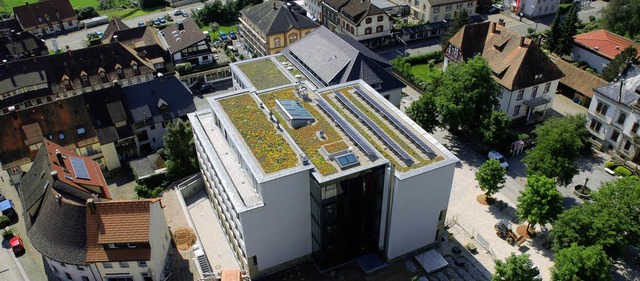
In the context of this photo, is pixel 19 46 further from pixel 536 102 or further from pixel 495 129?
pixel 536 102

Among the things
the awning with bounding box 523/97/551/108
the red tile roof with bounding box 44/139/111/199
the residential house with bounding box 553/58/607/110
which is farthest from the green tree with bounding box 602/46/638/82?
the red tile roof with bounding box 44/139/111/199

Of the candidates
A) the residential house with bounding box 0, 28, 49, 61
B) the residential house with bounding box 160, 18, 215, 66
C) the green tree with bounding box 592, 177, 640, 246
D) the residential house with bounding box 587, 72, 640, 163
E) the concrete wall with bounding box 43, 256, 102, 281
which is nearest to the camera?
the green tree with bounding box 592, 177, 640, 246

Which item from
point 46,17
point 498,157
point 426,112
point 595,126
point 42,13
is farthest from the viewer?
point 46,17

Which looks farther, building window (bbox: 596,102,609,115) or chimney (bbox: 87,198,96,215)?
building window (bbox: 596,102,609,115)

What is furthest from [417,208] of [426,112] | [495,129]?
[426,112]

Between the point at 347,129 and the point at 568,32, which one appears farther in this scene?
the point at 568,32

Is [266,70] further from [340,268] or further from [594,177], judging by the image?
[594,177]

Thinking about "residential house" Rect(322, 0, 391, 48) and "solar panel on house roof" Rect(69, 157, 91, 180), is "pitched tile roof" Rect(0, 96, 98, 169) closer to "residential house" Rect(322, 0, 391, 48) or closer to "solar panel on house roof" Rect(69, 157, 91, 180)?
"solar panel on house roof" Rect(69, 157, 91, 180)
